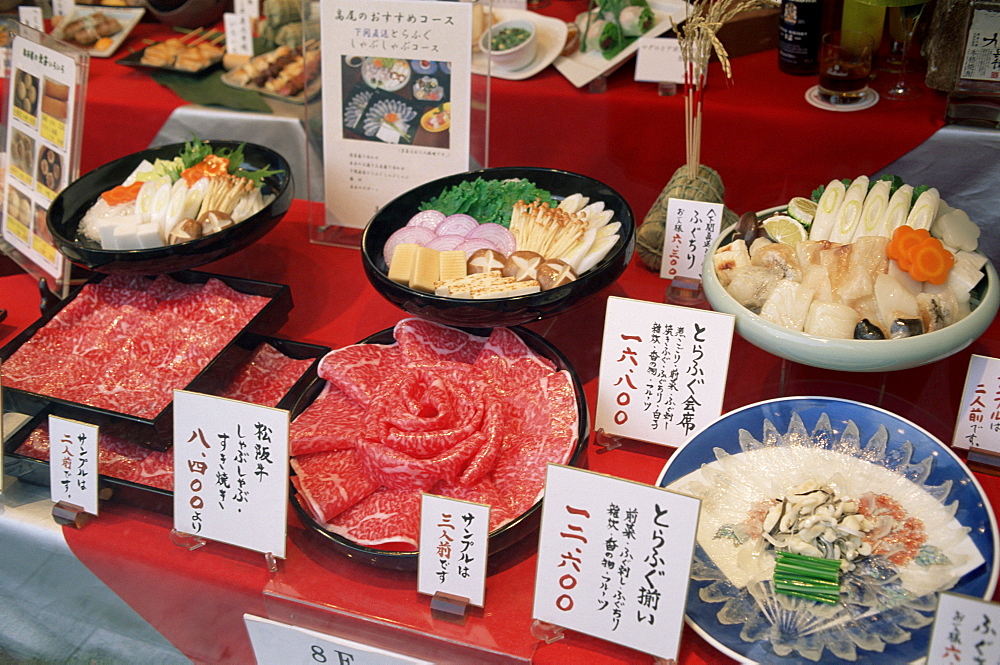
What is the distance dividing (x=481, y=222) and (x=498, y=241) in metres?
0.12

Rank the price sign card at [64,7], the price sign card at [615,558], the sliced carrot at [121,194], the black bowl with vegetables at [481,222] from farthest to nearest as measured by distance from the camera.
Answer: the price sign card at [64,7], the sliced carrot at [121,194], the black bowl with vegetables at [481,222], the price sign card at [615,558]

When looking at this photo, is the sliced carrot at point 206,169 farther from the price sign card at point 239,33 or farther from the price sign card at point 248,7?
the price sign card at point 248,7

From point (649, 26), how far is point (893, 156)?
895mm

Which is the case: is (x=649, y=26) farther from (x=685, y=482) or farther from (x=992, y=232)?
(x=685, y=482)

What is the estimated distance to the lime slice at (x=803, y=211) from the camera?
5.34ft

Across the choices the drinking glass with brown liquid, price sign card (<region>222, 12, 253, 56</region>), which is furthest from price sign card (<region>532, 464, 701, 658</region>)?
price sign card (<region>222, 12, 253, 56</region>)

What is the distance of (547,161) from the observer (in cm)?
276

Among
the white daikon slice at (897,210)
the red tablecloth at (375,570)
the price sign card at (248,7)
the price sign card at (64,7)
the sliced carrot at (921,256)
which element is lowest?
the red tablecloth at (375,570)

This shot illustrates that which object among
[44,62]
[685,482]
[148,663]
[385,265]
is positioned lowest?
[148,663]

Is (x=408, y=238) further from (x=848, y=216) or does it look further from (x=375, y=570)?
(x=848, y=216)

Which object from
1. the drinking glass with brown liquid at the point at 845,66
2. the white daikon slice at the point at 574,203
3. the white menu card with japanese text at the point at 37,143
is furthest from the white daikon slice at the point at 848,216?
the white menu card with japanese text at the point at 37,143

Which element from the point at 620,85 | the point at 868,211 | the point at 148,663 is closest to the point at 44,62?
the point at 148,663

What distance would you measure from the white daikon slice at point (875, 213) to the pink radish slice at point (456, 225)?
0.79 metres

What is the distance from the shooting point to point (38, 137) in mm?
2012
